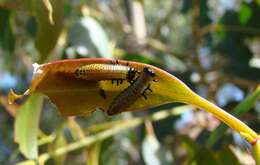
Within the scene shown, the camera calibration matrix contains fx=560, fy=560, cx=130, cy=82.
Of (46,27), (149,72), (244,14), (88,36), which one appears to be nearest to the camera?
(149,72)

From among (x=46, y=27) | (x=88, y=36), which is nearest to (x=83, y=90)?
(x=46, y=27)

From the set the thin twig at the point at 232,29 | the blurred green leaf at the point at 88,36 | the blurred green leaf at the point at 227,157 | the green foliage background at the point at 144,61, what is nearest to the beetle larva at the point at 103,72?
the green foliage background at the point at 144,61

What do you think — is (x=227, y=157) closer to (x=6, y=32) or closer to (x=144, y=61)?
(x=144, y=61)

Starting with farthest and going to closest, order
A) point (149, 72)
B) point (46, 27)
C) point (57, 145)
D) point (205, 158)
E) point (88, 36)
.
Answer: point (88, 36) < point (57, 145) < point (205, 158) < point (46, 27) < point (149, 72)

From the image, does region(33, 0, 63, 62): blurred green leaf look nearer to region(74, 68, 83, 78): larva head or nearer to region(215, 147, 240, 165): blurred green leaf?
region(74, 68, 83, 78): larva head

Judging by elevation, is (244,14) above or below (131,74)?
below

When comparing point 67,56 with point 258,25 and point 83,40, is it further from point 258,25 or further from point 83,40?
point 258,25

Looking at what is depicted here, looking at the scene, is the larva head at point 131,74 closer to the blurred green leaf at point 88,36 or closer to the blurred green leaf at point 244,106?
the blurred green leaf at point 244,106
